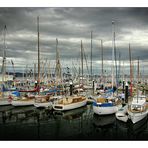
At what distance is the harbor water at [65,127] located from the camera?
6016mm

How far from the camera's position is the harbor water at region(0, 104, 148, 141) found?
6016 mm

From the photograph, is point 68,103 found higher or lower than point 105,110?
higher

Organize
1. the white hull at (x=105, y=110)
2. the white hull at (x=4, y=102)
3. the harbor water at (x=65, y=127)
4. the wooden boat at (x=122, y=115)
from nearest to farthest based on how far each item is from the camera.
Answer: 1. the harbor water at (x=65, y=127)
2. the wooden boat at (x=122, y=115)
3. the white hull at (x=105, y=110)
4. the white hull at (x=4, y=102)

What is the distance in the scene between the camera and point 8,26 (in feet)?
24.2

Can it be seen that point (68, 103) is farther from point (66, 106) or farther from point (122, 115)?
point (122, 115)

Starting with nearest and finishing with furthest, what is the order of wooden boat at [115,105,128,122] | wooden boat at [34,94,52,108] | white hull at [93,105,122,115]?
wooden boat at [115,105,128,122], white hull at [93,105,122,115], wooden boat at [34,94,52,108]

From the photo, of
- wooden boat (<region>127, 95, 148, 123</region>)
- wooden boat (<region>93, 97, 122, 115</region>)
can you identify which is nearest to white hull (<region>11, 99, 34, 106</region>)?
wooden boat (<region>93, 97, 122, 115</region>)

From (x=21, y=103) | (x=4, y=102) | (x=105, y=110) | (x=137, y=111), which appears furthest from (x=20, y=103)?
(x=137, y=111)

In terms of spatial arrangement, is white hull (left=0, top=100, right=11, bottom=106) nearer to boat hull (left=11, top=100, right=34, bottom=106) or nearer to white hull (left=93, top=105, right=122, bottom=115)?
boat hull (left=11, top=100, right=34, bottom=106)

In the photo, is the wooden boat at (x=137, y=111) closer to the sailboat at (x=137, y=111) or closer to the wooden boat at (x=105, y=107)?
the sailboat at (x=137, y=111)

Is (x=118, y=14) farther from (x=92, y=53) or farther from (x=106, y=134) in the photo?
(x=92, y=53)

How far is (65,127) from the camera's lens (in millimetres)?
7188

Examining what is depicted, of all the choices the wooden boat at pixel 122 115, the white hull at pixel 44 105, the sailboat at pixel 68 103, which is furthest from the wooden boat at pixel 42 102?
the wooden boat at pixel 122 115
